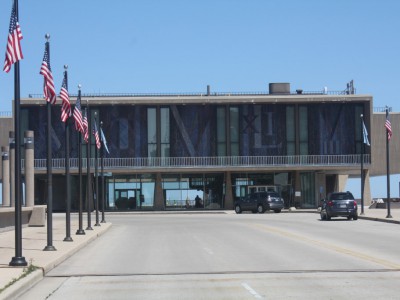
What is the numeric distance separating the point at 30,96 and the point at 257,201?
25.8m

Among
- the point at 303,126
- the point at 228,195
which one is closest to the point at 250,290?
the point at 228,195

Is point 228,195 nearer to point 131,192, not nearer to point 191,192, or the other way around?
point 191,192

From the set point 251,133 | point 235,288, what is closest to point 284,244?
point 235,288

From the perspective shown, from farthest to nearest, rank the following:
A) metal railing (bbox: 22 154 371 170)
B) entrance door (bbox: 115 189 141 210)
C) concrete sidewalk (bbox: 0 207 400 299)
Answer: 1. entrance door (bbox: 115 189 141 210)
2. metal railing (bbox: 22 154 371 170)
3. concrete sidewalk (bbox: 0 207 400 299)

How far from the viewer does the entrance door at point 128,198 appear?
70.5 m

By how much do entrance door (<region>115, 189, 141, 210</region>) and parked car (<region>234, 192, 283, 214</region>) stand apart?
12816 millimetres

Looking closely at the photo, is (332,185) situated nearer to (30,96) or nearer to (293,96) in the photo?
(293,96)

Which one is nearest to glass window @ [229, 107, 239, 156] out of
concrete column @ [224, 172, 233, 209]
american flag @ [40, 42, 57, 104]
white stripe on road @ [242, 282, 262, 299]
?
concrete column @ [224, 172, 233, 209]

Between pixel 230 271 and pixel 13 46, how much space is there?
22.9 feet

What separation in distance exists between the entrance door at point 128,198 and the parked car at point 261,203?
12816 mm

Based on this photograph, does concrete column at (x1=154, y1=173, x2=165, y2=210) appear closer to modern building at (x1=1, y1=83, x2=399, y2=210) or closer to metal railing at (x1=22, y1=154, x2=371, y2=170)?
modern building at (x1=1, y1=83, x2=399, y2=210)

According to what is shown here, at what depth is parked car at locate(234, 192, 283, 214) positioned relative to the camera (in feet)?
196

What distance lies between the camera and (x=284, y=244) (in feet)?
78.7

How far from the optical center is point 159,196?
7025 centimetres
